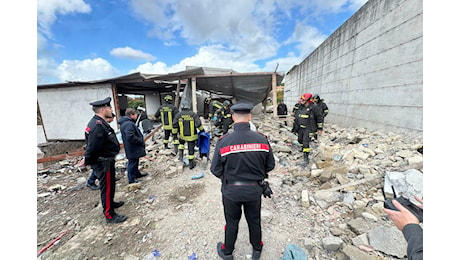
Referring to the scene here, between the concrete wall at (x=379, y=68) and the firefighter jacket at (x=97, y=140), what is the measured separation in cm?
653

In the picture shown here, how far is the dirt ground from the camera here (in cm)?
220

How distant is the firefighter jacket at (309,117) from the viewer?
482 centimetres

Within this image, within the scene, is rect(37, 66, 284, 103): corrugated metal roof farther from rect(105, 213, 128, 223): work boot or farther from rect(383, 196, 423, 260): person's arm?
rect(383, 196, 423, 260): person's arm

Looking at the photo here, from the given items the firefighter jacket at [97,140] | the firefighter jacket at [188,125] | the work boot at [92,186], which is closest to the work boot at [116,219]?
the firefighter jacket at [97,140]

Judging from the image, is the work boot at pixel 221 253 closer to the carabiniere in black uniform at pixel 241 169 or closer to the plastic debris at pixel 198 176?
the carabiniere in black uniform at pixel 241 169

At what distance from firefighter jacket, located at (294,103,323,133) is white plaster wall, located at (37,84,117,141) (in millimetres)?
7442

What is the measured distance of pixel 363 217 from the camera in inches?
101

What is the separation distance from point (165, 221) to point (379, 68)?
717 cm

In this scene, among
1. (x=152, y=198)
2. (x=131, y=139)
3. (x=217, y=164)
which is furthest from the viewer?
(x=131, y=139)

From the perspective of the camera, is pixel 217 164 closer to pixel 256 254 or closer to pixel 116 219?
pixel 256 254

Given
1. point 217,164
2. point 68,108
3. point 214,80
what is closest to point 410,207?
point 217,164

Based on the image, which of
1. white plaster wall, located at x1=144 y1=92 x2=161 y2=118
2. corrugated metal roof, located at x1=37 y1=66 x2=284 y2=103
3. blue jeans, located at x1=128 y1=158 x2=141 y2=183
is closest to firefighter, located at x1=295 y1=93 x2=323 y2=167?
corrugated metal roof, located at x1=37 y1=66 x2=284 y2=103

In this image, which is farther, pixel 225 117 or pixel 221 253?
pixel 225 117

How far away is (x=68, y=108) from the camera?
7590 mm
